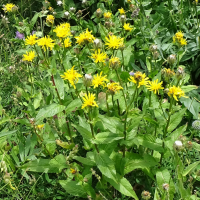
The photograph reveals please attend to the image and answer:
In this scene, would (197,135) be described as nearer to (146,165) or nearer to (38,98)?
(146,165)

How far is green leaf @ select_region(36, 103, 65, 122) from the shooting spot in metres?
1.56

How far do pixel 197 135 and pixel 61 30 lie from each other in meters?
1.52

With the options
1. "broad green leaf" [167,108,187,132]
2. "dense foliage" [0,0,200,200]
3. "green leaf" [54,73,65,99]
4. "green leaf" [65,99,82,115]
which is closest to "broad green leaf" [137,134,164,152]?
"dense foliage" [0,0,200,200]

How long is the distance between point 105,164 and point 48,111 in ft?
1.70

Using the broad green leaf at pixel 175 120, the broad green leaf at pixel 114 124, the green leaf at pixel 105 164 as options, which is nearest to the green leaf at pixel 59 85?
the broad green leaf at pixel 114 124

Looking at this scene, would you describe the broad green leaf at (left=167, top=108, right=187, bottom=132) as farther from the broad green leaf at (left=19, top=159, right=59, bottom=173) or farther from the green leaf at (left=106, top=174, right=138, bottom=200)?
the broad green leaf at (left=19, top=159, right=59, bottom=173)

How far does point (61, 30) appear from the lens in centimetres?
192

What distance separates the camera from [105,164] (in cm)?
150

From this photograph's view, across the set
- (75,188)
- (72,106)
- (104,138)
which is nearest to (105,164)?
(104,138)

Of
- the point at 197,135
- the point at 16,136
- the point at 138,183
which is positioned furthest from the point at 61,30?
the point at 197,135

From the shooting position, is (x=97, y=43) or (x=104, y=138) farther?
(x=97, y=43)

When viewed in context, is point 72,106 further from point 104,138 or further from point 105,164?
point 105,164

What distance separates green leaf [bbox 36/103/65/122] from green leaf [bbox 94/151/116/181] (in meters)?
0.39

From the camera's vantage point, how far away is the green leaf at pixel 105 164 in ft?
4.78
